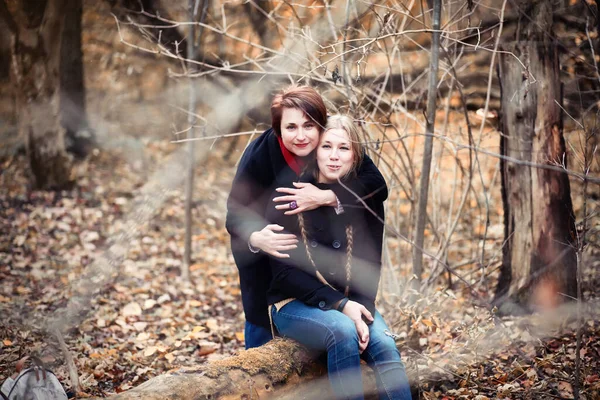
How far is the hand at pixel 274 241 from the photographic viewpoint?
300 cm

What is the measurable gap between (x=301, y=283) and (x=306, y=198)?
430 millimetres

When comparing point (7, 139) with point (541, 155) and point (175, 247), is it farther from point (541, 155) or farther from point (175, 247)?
point (541, 155)

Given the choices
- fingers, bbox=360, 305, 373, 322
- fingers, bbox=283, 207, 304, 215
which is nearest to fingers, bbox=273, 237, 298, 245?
fingers, bbox=283, 207, 304, 215

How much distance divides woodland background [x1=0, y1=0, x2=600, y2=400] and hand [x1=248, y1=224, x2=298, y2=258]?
1.70 ft

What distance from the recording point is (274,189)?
10.5 ft

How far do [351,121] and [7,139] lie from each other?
6746mm

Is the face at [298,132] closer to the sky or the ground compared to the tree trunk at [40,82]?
closer to the ground

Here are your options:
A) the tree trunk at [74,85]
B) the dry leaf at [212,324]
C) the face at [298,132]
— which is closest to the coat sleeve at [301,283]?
the face at [298,132]

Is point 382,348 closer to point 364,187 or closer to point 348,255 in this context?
point 348,255

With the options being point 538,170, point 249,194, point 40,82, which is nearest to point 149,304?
point 249,194

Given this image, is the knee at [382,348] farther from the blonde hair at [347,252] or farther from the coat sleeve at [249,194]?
the coat sleeve at [249,194]

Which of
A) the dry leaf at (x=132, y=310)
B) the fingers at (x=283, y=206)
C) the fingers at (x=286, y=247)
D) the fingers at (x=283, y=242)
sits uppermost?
the fingers at (x=283, y=206)

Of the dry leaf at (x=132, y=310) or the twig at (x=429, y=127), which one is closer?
the twig at (x=429, y=127)

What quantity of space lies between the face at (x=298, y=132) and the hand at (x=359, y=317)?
81 centimetres
